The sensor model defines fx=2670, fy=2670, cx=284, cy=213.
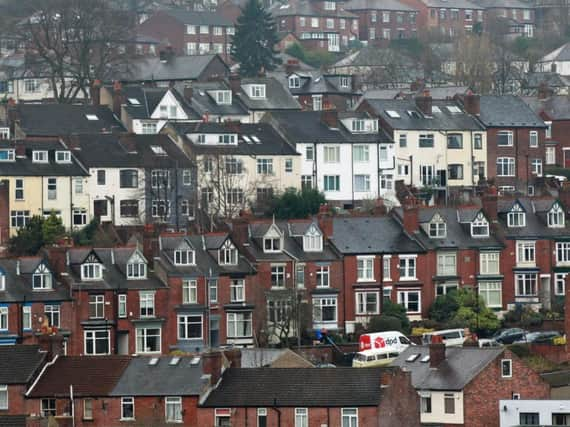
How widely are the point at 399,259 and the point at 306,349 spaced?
1079 cm

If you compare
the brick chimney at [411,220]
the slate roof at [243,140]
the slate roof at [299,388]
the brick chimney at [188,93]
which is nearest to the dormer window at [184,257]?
the brick chimney at [411,220]

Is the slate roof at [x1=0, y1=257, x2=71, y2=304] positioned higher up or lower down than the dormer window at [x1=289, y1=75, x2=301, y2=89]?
lower down

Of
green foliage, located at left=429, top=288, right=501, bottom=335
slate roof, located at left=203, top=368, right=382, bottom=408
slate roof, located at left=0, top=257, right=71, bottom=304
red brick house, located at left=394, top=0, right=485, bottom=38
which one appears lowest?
slate roof, located at left=203, top=368, right=382, bottom=408

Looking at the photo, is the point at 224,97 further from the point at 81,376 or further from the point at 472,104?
the point at 81,376

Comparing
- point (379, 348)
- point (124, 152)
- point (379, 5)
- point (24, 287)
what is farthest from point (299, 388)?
point (379, 5)

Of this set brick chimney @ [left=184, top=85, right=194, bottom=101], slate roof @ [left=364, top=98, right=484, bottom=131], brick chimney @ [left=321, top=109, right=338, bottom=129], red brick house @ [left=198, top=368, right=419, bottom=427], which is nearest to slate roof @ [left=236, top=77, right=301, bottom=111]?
brick chimney @ [left=184, top=85, right=194, bottom=101]

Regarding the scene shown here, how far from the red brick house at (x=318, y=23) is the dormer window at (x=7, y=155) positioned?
6991 cm

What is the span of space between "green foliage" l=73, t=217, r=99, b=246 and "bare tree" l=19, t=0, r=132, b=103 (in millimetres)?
24638

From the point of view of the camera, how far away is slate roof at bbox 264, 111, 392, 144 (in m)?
122

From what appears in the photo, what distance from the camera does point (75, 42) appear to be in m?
136

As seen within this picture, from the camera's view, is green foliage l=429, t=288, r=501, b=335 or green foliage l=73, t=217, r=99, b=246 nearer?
green foliage l=429, t=288, r=501, b=335

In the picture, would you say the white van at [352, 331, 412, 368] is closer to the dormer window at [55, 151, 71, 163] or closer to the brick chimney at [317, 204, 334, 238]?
the brick chimney at [317, 204, 334, 238]

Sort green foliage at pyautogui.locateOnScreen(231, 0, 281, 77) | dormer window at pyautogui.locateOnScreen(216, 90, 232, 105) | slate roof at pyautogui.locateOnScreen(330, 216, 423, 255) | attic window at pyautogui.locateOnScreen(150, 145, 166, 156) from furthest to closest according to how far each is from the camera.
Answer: green foliage at pyautogui.locateOnScreen(231, 0, 281, 77)
dormer window at pyautogui.locateOnScreen(216, 90, 232, 105)
attic window at pyautogui.locateOnScreen(150, 145, 166, 156)
slate roof at pyautogui.locateOnScreen(330, 216, 423, 255)

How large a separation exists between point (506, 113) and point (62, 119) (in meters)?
21.9
